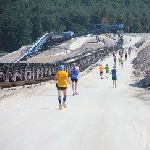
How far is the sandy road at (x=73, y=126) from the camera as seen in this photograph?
9906 millimetres

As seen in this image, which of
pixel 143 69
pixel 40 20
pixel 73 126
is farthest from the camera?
pixel 40 20

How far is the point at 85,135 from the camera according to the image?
10.9 meters

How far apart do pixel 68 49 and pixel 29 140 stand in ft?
265

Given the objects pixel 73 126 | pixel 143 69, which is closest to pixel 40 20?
pixel 143 69

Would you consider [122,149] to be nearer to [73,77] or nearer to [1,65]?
[73,77]

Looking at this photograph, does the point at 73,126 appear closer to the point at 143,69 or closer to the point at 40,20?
the point at 143,69

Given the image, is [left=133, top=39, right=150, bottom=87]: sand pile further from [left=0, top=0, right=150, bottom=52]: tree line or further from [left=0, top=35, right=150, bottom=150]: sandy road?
[left=0, top=0, right=150, bottom=52]: tree line

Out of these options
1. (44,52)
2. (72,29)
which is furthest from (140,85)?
(72,29)

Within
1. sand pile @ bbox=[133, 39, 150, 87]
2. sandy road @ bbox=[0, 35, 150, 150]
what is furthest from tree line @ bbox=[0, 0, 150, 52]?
sandy road @ bbox=[0, 35, 150, 150]

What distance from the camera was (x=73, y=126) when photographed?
12180 mm

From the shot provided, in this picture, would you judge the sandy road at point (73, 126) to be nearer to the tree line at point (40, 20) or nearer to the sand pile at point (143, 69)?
the sand pile at point (143, 69)

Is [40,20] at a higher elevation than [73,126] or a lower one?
higher

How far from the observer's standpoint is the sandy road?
390 inches

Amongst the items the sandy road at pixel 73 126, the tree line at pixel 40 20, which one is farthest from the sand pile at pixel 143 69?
the tree line at pixel 40 20
